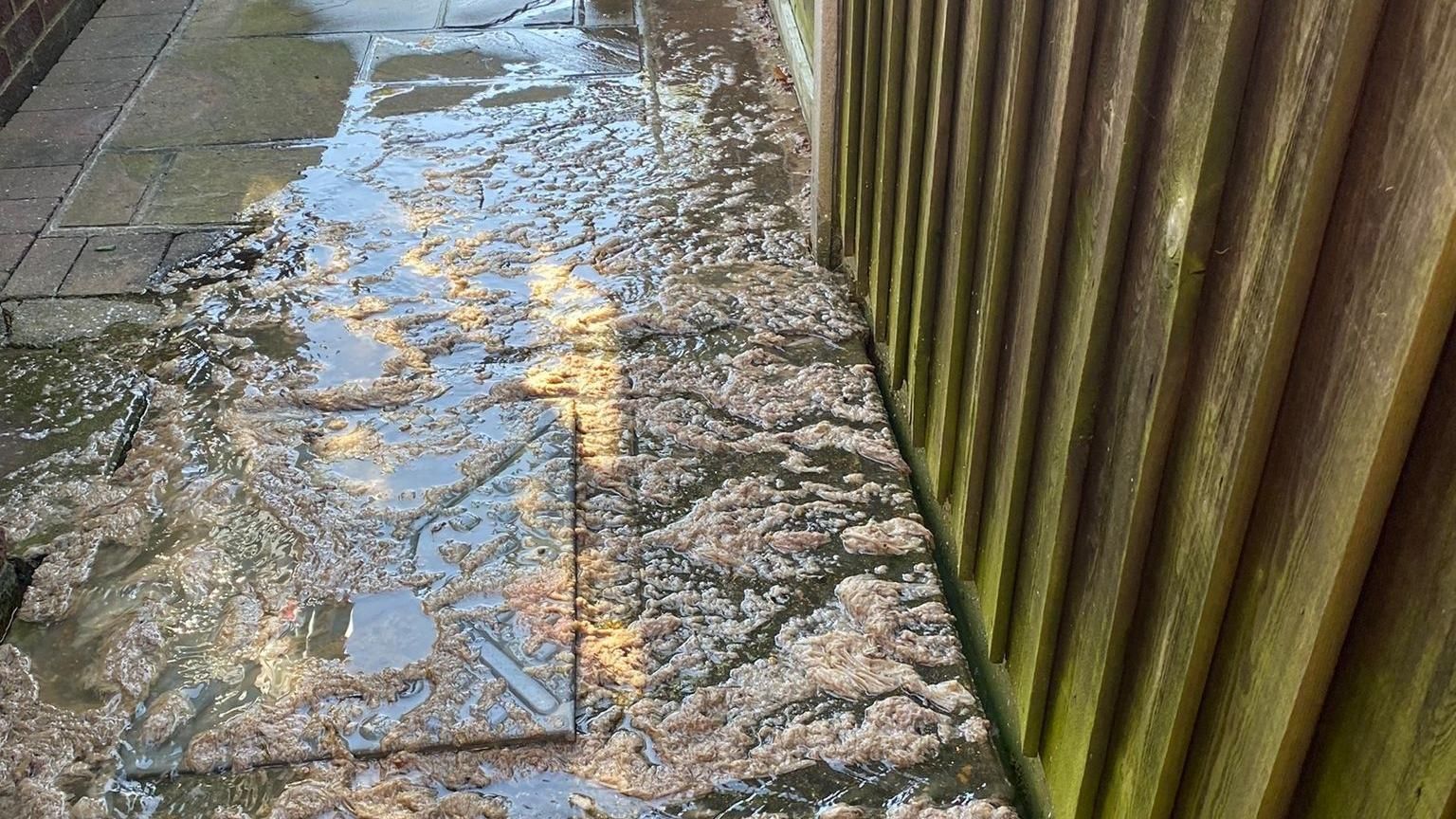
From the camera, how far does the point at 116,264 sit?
10.4 feet

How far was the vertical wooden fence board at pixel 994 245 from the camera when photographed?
1.54 m

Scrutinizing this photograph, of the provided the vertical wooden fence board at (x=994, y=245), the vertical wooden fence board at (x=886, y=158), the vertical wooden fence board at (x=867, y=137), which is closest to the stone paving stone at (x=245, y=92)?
the vertical wooden fence board at (x=867, y=137)

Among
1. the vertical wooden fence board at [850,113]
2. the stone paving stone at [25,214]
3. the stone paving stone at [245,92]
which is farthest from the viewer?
the stone paving stone at [245,92]

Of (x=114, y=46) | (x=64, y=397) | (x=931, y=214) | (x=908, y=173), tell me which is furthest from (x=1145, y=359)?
(x=114, y=46)

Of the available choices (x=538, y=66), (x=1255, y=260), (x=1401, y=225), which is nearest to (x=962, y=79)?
(x=1255, y=260)

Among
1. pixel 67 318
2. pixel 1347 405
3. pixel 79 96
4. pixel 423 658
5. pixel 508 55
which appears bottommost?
pixel 423 658

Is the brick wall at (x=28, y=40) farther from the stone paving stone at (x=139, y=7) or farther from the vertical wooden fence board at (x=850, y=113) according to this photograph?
the vertical wooden fence board at (x=850, y=113)

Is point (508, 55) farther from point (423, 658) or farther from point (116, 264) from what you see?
point (423, 658)

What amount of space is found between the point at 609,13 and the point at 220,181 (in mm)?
1959

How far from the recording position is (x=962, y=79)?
186cm

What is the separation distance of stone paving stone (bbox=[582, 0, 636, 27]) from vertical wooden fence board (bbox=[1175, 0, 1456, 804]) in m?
4.26

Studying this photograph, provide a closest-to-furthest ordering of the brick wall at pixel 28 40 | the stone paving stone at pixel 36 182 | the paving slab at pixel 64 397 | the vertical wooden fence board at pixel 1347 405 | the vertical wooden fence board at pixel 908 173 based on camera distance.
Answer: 1. the vertical wooden fence board at pixel 1347 405
2. the vertical wooden fence board at pixel 908 173
3. the paving slab at pixel 64 397
4. the stone paving stone at pixel 36 182
5. the brick wall at pixel 28 40

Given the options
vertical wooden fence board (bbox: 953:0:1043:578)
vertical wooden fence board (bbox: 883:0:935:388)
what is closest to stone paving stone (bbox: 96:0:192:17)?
vertical wooden fence board (bbox: 883:0:935:388)

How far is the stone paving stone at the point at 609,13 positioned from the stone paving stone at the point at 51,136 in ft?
6.12
